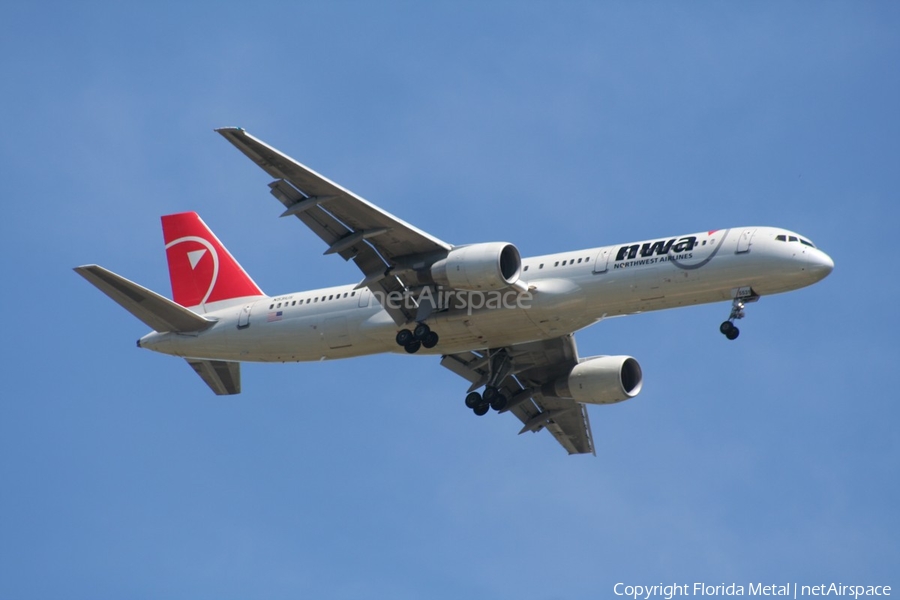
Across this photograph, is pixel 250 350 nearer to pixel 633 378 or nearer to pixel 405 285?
pixel 405 285

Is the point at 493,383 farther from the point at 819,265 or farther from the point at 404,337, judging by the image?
the point at 819,265

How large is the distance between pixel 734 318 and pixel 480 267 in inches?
329

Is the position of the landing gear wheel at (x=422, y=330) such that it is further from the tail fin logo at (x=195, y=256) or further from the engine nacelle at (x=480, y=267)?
the tail fin logo at (x=195, y=256)

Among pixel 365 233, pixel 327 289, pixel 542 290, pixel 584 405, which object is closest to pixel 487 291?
pixel 542 290

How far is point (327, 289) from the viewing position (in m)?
46.5

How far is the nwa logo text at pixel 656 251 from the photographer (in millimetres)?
41312

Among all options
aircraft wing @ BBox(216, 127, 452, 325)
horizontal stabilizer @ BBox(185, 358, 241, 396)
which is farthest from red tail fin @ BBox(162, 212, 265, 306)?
aircraft wing @ BBox(216, 127, 452, 325)

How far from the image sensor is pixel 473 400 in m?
49.0

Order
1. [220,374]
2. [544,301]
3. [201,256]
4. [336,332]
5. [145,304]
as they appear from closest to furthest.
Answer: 1. [544,301]
2. [336,332]
3. [145,304]
4. [220,374]
5. [201,256]

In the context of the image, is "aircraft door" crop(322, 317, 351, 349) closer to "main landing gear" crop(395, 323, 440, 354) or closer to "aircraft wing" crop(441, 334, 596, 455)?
"main landing gear" crop(395, 323, 440, 354)

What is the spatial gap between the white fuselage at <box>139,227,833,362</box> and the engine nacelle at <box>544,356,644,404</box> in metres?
5.25

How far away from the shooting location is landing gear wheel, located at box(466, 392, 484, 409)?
48.9m
